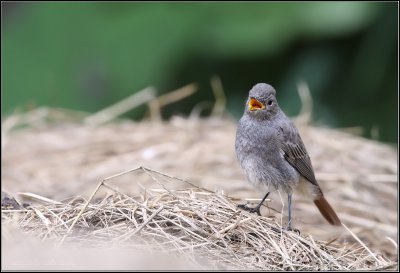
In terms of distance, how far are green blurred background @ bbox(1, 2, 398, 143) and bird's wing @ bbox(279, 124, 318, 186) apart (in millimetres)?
3076

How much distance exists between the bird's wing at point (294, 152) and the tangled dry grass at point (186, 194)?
325 millimetres

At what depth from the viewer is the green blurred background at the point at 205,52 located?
8.25m

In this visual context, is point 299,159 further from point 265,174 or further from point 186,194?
point 186,194

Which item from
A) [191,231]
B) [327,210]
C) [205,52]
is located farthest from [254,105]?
[205,52]

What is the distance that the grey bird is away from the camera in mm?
5031

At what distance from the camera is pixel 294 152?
5188 mm

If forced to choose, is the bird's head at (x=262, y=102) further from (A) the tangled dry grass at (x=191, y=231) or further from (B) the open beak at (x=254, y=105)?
(A) the tangled dry grass at (x=191, y=231)

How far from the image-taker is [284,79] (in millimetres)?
8719

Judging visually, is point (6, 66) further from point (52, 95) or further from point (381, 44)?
point (381, 44)

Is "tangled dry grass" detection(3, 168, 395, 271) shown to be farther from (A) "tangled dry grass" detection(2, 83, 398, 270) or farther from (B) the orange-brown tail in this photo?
(B) the orange-brown tail

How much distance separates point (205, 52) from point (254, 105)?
3642mm

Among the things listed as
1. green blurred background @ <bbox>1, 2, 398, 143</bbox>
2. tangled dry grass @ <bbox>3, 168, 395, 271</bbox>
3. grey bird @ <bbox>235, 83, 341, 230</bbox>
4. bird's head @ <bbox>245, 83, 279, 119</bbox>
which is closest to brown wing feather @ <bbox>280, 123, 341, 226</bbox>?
grey bird @ <bbox>235, 83, 341, 230</bbox>

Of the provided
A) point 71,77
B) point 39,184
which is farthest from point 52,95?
point 39,184

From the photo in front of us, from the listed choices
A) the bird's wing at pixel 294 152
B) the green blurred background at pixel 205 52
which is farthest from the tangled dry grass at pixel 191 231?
the green blurred background at pixel 205 52
